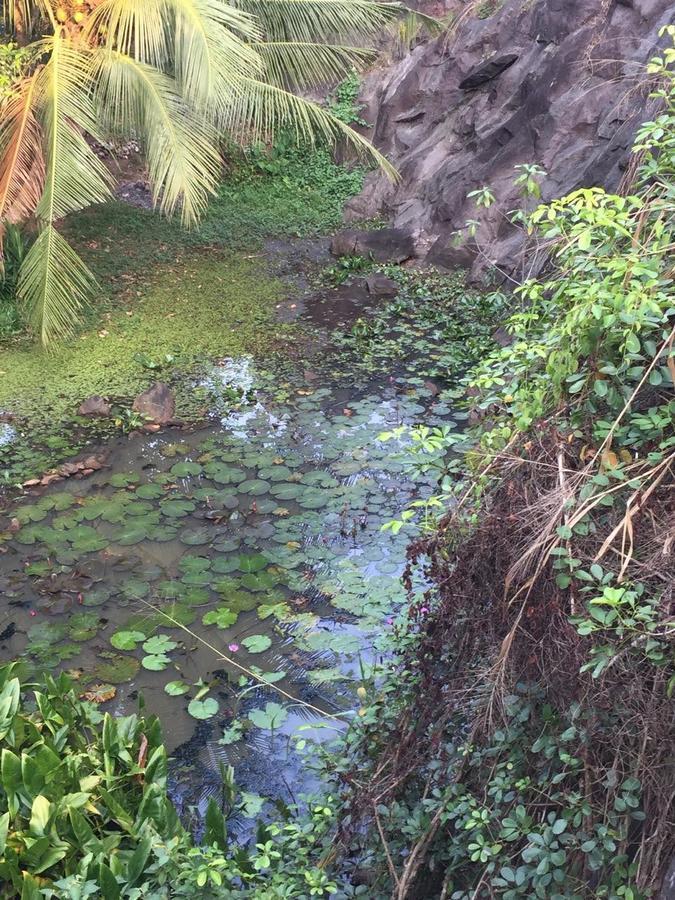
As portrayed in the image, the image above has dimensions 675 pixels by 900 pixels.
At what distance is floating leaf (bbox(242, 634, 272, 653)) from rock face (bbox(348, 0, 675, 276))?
14.0 ft

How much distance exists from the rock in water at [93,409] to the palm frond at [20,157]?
73.4 inches

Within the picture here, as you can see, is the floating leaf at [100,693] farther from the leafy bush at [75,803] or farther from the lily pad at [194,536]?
the lily pad at [194,536]

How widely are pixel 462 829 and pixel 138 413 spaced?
4.56 meters

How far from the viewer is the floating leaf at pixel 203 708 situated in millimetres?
3725


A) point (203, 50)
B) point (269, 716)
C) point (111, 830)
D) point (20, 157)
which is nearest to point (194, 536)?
point (269, 716)

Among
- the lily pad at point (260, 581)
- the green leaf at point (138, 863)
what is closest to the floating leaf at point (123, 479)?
the lily pad at point (260, 581)

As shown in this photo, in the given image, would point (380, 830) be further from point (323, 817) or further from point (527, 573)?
point (527, 573)

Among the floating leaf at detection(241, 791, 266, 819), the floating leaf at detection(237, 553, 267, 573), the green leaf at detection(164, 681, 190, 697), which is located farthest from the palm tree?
the floating leaf at detection(241, 791, 266, 819)

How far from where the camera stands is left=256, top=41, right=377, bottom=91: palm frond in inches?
343

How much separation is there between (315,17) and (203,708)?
7731 millimetres

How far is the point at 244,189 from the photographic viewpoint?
12008mm

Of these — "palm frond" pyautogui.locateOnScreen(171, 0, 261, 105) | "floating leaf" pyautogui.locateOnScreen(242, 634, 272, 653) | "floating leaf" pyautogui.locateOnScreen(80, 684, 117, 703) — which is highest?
"palm frond" pyautogui.locateOnScreen(171, 0, 261, 105)

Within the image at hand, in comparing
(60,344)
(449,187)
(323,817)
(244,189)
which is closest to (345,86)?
(244,189)

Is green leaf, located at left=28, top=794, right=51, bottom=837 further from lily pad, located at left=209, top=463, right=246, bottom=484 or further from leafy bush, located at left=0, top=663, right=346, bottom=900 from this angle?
lily pad, located at left=209, top=463, right=246, bottom=484
